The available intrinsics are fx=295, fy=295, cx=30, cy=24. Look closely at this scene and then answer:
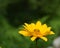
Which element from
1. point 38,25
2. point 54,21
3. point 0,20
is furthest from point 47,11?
point 38,25

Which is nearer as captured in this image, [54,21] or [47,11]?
[54,21]

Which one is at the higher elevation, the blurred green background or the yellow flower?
the blurred green background

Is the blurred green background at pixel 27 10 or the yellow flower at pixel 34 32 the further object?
the blurred green background at pixel 27 10

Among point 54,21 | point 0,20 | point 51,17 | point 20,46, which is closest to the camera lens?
point 20,46

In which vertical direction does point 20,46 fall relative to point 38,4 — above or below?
below

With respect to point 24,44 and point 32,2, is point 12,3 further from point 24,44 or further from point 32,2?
point 24,44

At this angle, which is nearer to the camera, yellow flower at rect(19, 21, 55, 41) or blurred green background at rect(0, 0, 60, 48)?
yellow flower at rect(19, 21, 55, 41)

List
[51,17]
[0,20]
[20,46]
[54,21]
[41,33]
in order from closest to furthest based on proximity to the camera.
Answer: [41,33] → [20,46] → [0,20] → [54,21] → [51,17]

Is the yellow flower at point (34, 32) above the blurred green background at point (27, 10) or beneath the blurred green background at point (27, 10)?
beneath

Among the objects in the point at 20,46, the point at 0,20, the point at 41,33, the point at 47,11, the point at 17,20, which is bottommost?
the point at 41,33

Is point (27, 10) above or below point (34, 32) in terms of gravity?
above

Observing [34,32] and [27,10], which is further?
[27,10]
